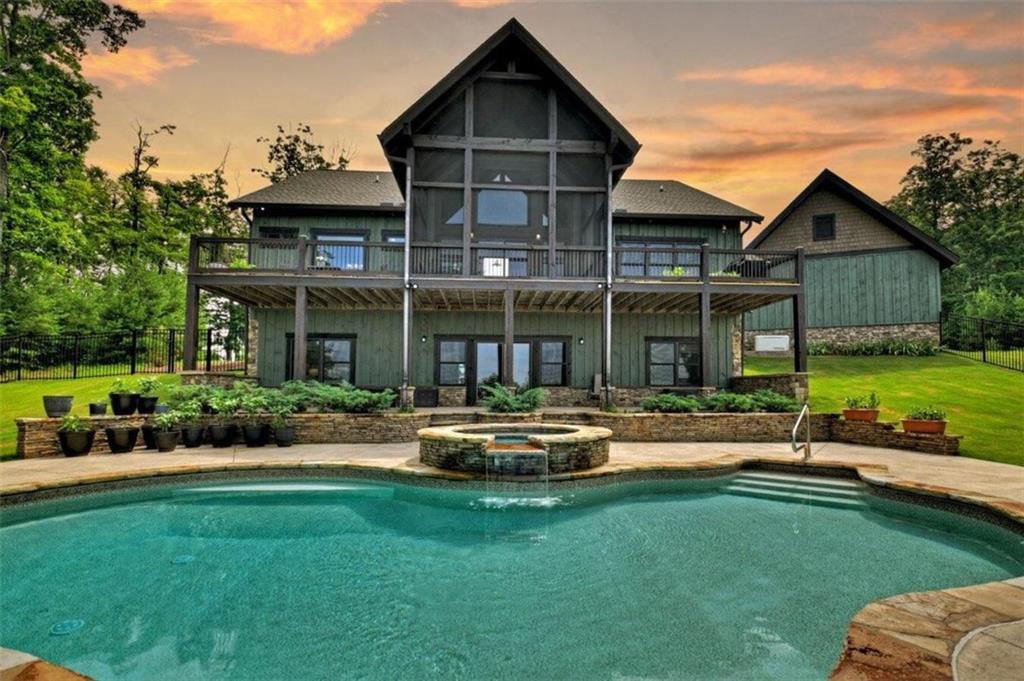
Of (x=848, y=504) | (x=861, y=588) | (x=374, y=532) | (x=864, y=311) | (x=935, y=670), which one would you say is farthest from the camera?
(x=864, y=311)

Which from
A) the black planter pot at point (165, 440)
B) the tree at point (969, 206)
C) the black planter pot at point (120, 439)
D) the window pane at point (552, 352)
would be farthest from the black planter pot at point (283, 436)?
the tree at point (969, 206)

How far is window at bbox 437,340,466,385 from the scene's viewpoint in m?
16.2

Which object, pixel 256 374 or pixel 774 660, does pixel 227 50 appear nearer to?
pixel 256 374

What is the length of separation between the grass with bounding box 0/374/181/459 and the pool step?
14.4 m

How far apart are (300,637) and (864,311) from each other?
24.1 meters

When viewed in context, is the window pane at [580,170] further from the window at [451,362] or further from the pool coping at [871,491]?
the pool coping at [871,491]

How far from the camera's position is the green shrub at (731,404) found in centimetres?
1185

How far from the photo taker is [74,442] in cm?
916

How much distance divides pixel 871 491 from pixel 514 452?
17.8ft

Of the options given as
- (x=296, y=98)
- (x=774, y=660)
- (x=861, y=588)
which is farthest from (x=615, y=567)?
(x=296, y=98)

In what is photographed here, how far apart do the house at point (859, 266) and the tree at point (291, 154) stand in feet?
92.3

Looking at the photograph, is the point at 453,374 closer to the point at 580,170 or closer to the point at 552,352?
the point at 552,352

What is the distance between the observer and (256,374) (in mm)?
15750

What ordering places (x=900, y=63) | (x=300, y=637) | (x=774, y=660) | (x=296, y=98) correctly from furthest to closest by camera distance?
1. (x=296, y=98)
2. (x=900, y=63)
3. (x=300, y=637)
4. (x=774, y=660)
